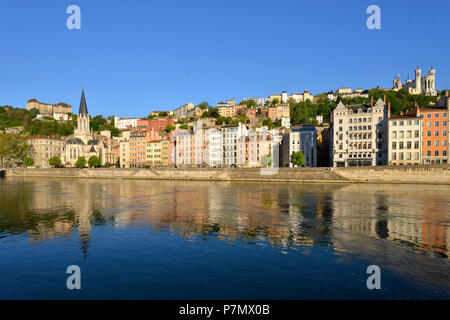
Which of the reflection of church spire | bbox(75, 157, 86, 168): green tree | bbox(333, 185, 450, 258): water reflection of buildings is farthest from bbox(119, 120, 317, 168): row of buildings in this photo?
the reflection of church spire

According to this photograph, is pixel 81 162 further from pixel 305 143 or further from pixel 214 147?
pixel 305 143

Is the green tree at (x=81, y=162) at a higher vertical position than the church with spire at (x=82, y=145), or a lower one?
lower

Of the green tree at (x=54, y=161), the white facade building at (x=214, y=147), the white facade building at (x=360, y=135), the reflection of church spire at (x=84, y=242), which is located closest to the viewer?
the reflection of church spire at (x=84, y=242)

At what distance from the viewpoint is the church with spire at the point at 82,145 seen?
→ 15000 centimetres

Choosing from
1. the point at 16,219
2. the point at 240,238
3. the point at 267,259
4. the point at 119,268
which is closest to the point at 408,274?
the point at 267,259

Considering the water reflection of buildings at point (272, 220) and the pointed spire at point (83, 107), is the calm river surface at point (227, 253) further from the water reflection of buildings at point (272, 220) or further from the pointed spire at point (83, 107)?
the pointed spire at point (83, 107)

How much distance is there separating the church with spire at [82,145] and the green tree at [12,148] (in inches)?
689

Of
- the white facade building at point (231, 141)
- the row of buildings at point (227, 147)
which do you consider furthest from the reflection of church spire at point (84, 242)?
the white facade building at point (231, 141)

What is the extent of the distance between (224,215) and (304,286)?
17364 mm

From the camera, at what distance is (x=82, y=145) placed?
502 ft

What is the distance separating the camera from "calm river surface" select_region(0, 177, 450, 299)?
13055 mm

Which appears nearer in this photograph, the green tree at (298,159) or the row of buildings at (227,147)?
the green tree at (298,159)

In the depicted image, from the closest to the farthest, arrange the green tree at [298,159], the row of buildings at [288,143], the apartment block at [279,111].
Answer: the row of buildings at [288,143]
the green tree at [298,159]
the apartment block at [279,111]

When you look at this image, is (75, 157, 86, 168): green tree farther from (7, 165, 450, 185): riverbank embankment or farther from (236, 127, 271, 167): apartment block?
(236, 127, 271, 167): apartment block
